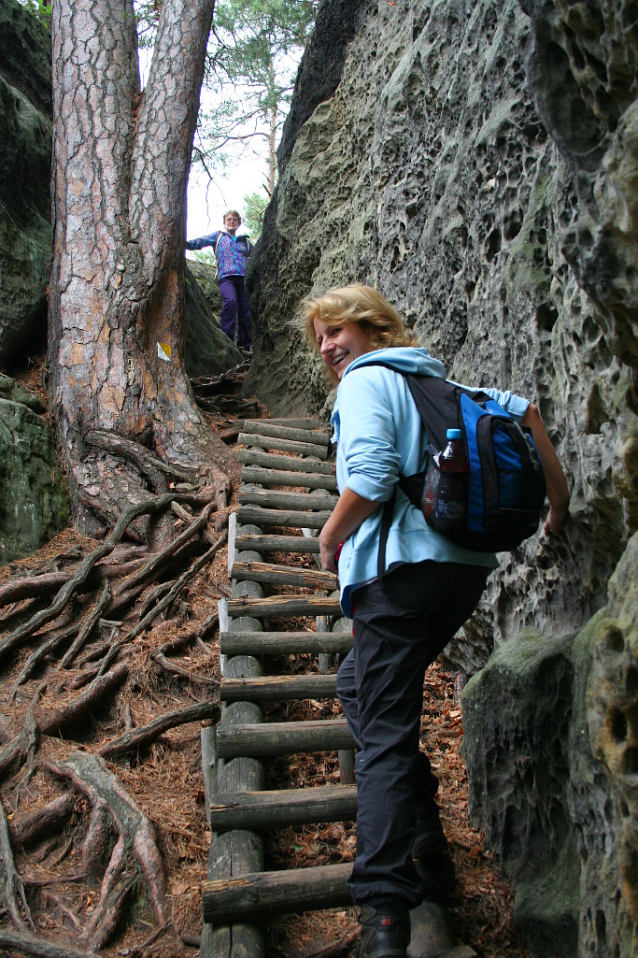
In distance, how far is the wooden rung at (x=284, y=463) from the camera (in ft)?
19.9

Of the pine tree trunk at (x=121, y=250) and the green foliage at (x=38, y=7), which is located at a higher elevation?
the green foliage at (x=38, y=7)

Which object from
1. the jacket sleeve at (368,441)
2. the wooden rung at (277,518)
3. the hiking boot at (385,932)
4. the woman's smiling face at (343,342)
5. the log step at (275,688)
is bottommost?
the hiking boot at (385,932)

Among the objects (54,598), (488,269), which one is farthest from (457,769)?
(54,598)

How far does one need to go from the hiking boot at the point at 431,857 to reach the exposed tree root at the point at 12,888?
1.51 meters

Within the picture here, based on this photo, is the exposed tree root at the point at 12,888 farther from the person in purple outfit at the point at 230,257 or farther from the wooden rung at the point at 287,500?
the person in purple outfit at the point at 230,257

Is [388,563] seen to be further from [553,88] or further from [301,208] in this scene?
[301,208]

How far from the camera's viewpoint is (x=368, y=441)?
2035mm

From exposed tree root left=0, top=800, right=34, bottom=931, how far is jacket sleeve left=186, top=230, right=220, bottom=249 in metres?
8.86

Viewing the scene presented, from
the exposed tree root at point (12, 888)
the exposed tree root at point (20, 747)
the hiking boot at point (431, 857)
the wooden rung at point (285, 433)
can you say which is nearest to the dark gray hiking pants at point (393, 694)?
the hiking boot at point (431, 857)

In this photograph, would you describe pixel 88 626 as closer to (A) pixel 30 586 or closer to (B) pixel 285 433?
(A) pixel 30 586

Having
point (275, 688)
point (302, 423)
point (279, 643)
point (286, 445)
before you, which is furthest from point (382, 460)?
point (302, 423)

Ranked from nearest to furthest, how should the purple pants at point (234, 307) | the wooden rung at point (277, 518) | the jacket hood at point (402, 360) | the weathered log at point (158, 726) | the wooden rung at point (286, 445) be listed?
1. the jacket hood at point (402, 360)
2. the weathered log at point (158, 726)
3. the wooden rung at point (277, 518)
4. the wooden rung at point (286, 445)
5. the purple pants at point (234, 307)

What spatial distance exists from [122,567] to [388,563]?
3.39 m

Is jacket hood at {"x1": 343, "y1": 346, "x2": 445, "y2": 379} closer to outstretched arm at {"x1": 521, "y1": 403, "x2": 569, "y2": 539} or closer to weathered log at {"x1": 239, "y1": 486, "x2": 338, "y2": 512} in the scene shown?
outstretched arm at {"x1": 521, "y1": 403, "x2": 569, "y2": 539}
